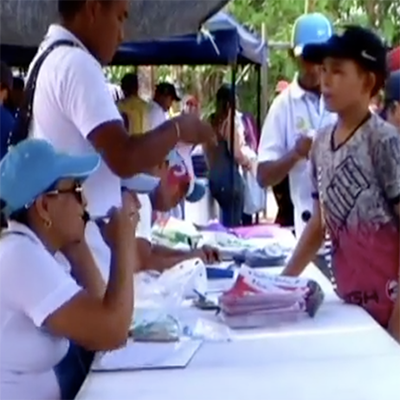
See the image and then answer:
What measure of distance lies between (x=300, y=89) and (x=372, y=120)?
165cm

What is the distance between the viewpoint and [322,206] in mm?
3043

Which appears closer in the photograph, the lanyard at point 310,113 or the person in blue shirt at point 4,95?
the person in blue shirt at point 4,95

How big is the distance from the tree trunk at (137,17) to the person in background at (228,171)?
10.9 feet

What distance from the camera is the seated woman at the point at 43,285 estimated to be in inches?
83.8

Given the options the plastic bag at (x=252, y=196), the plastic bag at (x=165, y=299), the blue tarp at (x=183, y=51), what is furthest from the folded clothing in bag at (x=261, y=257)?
the plastic bag at (x=252, y=196)

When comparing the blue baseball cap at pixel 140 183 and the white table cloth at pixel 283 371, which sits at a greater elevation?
the blue baseball cap at pixel 140 183

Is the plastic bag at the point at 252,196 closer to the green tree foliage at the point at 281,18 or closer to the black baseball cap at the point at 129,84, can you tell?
the black baseball cap at the point at 129,84

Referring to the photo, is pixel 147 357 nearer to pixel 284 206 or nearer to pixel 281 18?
pixel 284 206

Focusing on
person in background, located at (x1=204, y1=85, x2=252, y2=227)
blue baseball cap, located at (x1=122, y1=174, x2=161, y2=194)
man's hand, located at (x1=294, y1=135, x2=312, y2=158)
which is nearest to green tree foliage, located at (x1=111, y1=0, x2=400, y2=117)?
person in background, located at (x1=204, y1=85, x2=252, y2=227)

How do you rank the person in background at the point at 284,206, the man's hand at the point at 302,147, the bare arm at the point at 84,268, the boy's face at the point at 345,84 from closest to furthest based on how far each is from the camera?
the bare arm at the point at 84,268
the boy's face at the point at 345,84
the man's hand at the point at 302,147
the person in background at the point at 284,206

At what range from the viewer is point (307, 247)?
10.7 ft

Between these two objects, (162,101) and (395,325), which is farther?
(162,101)

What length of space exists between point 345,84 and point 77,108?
753mm

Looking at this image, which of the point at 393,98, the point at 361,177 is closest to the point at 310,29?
the point at 393,98
